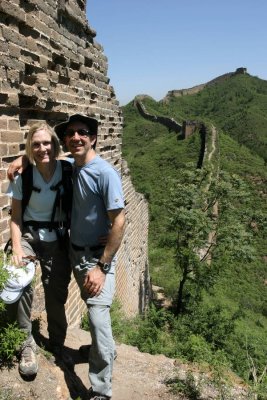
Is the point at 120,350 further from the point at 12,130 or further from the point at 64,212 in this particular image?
the point at 12,130

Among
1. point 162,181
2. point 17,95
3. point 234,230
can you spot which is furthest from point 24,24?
point 162,181

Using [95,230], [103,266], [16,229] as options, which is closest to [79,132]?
[95,230]

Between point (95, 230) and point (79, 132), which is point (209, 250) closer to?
point (95, 230)

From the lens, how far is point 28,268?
295cm

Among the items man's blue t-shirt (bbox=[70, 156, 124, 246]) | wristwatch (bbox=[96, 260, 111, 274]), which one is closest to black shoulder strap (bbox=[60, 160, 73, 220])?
man's blue t-shirt (bbox=[70, 156, 124, 246])

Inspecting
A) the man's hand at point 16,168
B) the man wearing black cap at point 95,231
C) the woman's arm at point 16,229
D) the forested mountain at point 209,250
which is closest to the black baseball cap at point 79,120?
the man wearing black cap at point 95,231

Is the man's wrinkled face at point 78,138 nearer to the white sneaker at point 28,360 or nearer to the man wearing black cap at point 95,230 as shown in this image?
the man wearing black cap at point 95,230

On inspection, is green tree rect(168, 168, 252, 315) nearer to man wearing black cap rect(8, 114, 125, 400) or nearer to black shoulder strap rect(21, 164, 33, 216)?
man wearing black cap rect(8, 114, 125, 400)

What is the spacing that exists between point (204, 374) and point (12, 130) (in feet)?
10.3

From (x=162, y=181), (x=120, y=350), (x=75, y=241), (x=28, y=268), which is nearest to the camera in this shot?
(x=28, y=268)

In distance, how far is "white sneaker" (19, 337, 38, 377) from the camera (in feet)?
9.70

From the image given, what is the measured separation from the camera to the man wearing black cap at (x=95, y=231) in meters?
2.97

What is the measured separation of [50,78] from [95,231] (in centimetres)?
224

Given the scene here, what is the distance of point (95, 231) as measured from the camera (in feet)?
Answer: 10.2
